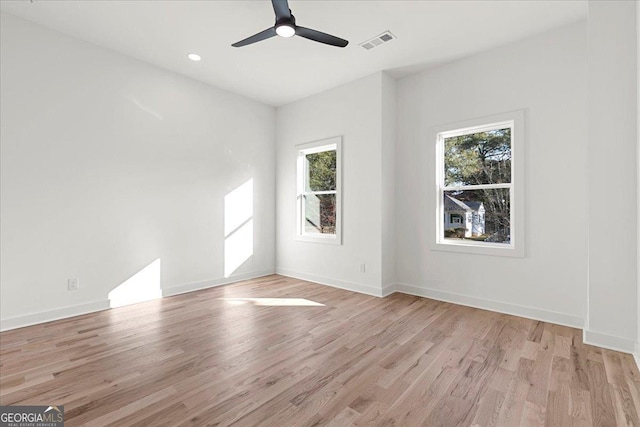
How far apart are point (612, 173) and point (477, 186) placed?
1246 mm

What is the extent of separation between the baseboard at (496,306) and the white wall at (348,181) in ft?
1.75

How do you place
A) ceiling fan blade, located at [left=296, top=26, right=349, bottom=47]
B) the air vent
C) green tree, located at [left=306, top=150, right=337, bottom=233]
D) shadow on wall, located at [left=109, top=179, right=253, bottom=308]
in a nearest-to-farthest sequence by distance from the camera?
1. ceiling fan blade, located at [left=296, top=26, right=349, bottom=47]
2. the air vent
3. shadow on wall, located at [left=109, top=179, right=253, bottom=308]
4. green tree, located at [left=306, top=150, right=337, bottom=233]

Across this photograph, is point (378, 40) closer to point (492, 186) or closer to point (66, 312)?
point (492, 186)

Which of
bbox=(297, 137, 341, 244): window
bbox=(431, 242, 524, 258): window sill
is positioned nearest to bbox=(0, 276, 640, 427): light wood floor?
bbox=(431, 242, 524, 258): window sill

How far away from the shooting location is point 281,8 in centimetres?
226

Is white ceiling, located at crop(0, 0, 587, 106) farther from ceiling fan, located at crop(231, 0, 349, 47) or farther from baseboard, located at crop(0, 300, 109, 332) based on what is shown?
baseboard, located at crop(0, 300, 109, 332)

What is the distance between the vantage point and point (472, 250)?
11.8 ft

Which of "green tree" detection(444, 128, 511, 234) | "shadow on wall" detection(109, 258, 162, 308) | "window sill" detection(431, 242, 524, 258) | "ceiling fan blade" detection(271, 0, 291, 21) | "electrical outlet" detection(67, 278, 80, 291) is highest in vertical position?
"ceiling fan blade" detection(271, 0, 291, 21)

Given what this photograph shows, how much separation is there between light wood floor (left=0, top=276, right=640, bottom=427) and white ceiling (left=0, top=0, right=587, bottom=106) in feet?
9.95

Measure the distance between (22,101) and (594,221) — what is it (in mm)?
5471

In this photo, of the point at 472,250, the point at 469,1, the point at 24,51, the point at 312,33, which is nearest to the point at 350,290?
the point at 472,250

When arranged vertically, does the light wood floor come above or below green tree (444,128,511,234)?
below

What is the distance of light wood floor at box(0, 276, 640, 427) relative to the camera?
170cm

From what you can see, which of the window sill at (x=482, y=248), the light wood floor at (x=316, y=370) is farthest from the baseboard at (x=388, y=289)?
the window sill at (x=482, y=248)
